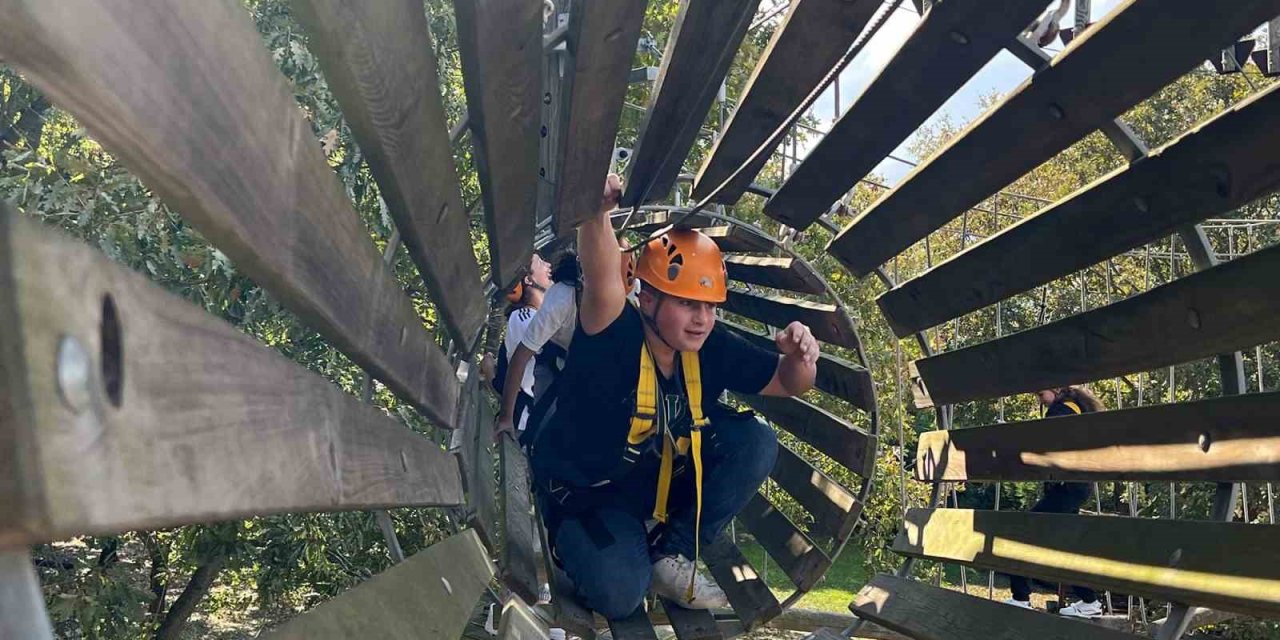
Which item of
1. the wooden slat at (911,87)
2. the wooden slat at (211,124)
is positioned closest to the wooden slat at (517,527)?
the wooden slat at (911,87)

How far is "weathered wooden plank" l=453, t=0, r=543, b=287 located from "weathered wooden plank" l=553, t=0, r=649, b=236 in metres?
0.08

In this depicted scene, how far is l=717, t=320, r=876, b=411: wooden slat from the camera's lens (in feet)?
13.8

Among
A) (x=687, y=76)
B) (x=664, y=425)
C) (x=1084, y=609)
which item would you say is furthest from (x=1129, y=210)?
(x=1084, y=609)

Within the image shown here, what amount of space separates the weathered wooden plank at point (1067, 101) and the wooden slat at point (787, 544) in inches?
57.5

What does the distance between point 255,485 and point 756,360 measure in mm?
3147

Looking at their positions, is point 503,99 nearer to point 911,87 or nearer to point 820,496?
point 911,87

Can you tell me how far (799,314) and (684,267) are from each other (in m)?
1.08

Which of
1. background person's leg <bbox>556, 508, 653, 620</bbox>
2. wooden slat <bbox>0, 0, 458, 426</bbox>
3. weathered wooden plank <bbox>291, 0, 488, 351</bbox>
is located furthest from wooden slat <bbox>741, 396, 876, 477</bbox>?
wooden slat <bbox>0, 0, 458, 426</bbox>

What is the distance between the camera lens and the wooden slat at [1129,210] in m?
2.22

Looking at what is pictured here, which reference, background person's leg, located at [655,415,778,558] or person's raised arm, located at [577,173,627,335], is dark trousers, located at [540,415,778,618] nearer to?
background person's leg, located at [655,415,778,558]

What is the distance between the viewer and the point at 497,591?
3.47 metres

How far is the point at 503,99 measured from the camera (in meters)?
2.13

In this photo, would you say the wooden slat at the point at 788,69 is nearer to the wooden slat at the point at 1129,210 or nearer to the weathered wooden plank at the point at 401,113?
the wooden slat at the point at 1129,210

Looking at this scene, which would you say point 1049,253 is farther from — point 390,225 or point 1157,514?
point 1157,514
